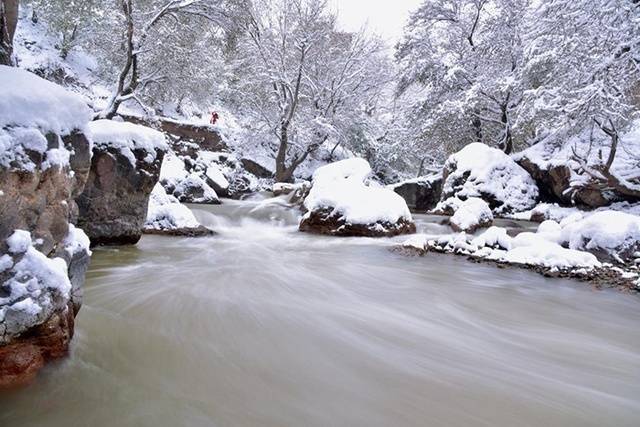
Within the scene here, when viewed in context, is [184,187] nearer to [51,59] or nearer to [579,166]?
[51,59]

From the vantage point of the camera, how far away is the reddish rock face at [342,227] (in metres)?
8.30

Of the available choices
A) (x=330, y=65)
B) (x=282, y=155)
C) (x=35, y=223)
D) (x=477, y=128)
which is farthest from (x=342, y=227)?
(x=477, y=128)

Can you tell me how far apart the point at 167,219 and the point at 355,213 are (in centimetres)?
363

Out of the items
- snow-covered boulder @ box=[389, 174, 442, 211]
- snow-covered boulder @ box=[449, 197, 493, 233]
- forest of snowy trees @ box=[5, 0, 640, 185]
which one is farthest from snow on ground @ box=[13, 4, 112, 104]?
snow-covered boulder @ box=[449, 197, 493, 233]

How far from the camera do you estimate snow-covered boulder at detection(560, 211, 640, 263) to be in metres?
6.11

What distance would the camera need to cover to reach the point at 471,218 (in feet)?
29.4

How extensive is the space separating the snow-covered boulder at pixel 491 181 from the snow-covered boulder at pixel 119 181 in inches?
390

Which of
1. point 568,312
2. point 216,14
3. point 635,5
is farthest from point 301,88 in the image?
point 568,312

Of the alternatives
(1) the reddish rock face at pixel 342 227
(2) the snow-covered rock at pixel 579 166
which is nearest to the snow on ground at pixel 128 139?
(1) the reddish rock face at pixel 342 227

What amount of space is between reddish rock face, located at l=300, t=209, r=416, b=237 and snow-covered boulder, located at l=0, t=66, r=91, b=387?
636 centimetres

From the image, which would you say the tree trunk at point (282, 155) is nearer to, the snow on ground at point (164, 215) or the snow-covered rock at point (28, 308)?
the snow on ground at point (164, 215)

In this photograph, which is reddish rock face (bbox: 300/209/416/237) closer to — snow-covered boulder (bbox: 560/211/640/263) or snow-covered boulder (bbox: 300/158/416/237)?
snow-covered boulder (bbox: 300/158/416/237)

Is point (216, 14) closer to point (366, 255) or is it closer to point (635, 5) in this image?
point (366, 255)

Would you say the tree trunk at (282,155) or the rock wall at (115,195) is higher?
the tree trunk at (282,155)
